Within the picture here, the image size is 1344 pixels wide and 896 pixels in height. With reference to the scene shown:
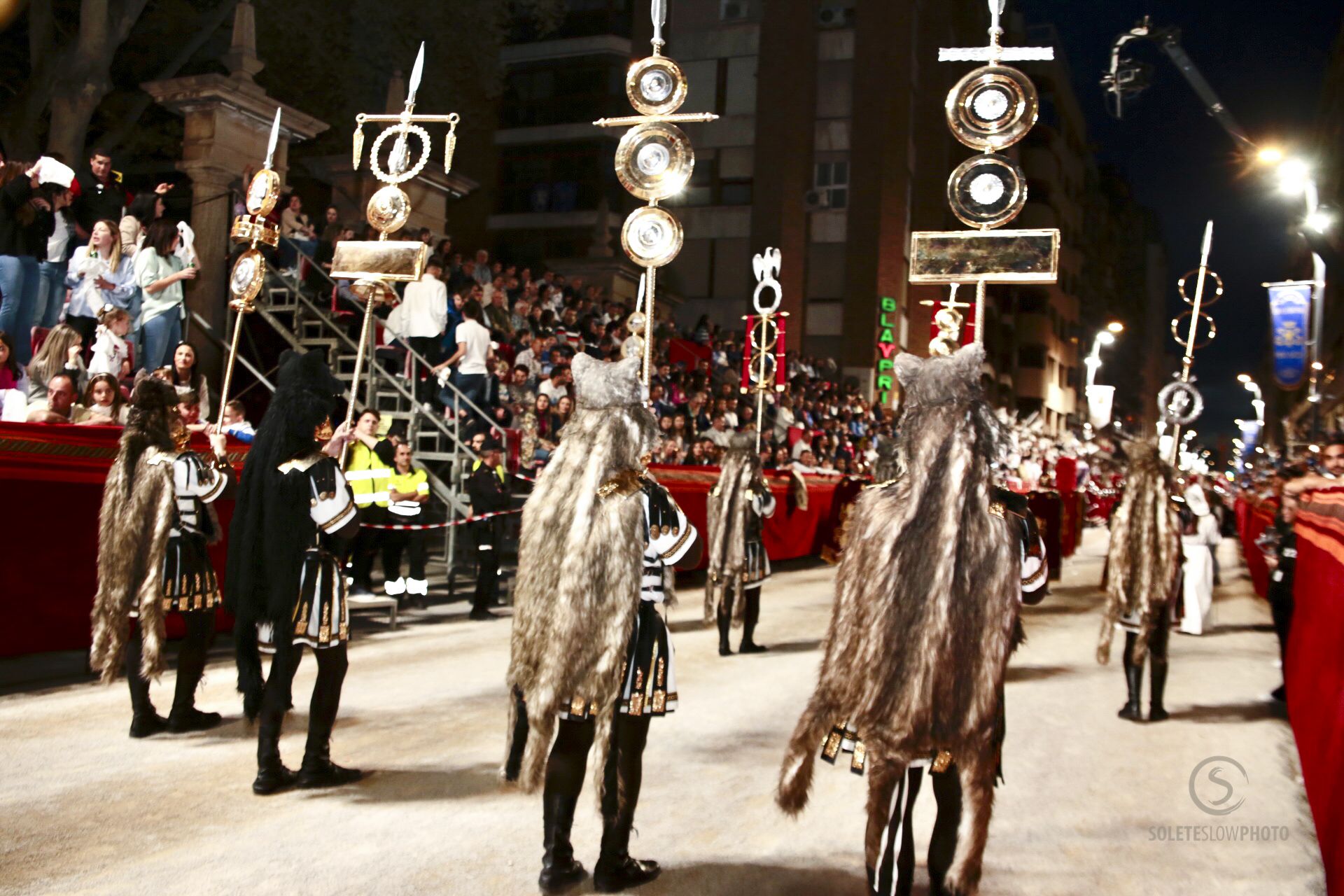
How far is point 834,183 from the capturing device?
38.5m

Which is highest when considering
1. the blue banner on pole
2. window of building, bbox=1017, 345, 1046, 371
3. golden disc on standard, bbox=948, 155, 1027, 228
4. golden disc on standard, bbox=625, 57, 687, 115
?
window of building, bbox=1017, 345, 1046, 371

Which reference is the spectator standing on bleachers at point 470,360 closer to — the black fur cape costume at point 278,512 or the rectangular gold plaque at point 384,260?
the rectangular gold plaque at point 384,260

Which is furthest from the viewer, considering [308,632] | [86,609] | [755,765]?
[86,609]

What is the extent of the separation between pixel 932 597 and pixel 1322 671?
2955mm

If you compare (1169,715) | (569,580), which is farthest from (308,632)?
(1169,715)

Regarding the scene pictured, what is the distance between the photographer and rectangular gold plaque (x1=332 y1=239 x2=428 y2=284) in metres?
6.62

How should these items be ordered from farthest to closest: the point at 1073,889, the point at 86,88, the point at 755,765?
the point at 86,88
the point at 755,765
the point at 1073,889

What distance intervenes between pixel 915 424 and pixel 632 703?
1.60 metres

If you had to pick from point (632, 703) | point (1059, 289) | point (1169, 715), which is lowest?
point (1169, 715)

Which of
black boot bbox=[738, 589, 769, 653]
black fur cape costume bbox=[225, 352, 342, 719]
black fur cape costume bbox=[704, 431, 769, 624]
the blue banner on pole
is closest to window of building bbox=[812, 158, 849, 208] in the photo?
the blue banner on pole

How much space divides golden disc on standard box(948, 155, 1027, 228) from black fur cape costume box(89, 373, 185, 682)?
478 centimetres

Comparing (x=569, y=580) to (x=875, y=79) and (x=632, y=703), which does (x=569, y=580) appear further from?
(x=875, y=79)

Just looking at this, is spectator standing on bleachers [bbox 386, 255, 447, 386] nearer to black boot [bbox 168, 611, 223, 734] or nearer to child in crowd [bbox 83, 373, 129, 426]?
child in crowd [bbox 83, 373, 129, 426]

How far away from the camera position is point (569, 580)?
14.3 feet
